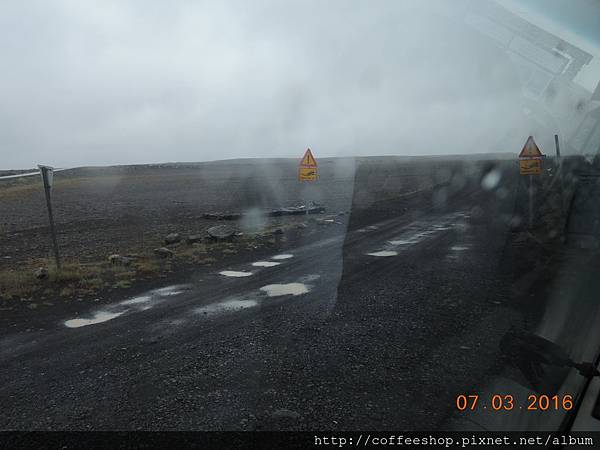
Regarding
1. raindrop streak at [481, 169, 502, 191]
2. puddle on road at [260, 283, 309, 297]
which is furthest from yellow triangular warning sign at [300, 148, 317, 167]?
raindrop streak at [481, 169, 502, 191]

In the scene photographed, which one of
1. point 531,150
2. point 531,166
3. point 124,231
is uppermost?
point 531,150

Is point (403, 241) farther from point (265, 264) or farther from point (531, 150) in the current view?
point (531, 150)

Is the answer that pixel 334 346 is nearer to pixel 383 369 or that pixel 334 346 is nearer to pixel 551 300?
pixel 383 369

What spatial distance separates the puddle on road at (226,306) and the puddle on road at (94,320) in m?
1.26

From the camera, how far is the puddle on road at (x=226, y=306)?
594 cm

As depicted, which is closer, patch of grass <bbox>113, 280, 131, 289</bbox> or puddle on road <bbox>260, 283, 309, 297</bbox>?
puddle on road <bbox>260, 283, 309, 297</bbox>

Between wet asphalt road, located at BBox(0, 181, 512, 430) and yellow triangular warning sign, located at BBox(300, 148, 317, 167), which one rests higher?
yellow triangular warning sign, located at BBox(300, 148, 317, 167)

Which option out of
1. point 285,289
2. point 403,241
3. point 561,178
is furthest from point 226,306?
point 561,178

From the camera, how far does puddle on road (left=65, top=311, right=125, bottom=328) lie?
5.70 metres

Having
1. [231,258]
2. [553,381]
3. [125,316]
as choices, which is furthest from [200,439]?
[231,258]
